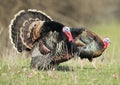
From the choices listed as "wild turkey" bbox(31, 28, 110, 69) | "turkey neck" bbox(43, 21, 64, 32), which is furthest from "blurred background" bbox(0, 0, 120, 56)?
"wild turkey" bbox(31, 28, 110, 69)

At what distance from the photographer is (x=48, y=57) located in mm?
10852

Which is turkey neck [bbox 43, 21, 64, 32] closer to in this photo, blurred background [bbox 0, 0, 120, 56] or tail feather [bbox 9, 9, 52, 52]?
tail feather [bbox 9, 9, 52, 52]

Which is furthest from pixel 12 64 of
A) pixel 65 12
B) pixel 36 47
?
pixel 65 12

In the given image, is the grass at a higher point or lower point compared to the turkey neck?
lower

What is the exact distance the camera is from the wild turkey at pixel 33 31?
1106 cm

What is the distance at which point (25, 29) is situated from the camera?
11789mm

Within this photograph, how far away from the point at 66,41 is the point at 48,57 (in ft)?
1.75

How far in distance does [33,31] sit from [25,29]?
1.05 ft

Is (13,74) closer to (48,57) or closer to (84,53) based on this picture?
(48,57)

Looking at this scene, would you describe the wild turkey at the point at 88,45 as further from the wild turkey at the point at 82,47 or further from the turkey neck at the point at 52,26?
the turkey neck at the point at 52,26

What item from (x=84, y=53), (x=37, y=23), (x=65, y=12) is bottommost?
(x=84, y=53)

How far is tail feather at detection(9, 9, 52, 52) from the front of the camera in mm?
11547

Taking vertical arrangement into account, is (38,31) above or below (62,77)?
above

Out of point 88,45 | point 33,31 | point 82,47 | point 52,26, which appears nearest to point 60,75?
point 82,47
